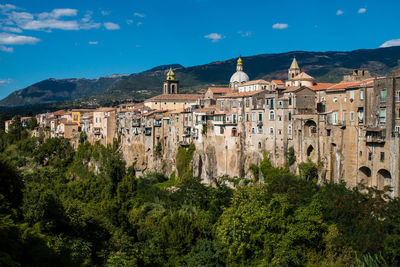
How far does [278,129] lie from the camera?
4925 cm

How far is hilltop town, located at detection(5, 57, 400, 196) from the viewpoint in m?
38.6

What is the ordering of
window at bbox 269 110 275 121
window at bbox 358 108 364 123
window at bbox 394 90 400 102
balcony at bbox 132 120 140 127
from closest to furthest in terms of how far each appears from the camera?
1. window at bbox 394 90 400 102
2. window at bbox 358 108 364 123
3. window at bbox 269 110 275 121
4. balcony at bbox 132 120 140 127

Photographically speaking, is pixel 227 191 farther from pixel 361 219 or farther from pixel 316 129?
pixel 361 219

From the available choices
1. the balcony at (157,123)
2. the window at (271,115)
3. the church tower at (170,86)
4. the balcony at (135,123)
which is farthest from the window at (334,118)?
the church tower at (170,86)

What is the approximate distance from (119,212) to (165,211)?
5890 mm

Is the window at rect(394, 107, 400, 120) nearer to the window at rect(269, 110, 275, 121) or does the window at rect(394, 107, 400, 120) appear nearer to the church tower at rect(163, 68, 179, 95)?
the window at rect(269, 110, 275, 121)

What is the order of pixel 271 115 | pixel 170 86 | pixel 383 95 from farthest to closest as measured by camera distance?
pixel 170 86
pixel 271 115
pixel 383 95

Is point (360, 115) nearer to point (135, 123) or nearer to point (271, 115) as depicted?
point (271, 115)

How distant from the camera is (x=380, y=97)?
38.5 meters

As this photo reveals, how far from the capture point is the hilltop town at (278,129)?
3862 centimetres

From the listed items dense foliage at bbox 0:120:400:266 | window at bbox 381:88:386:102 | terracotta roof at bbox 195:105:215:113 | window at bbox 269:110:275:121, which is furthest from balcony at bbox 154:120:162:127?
window at bbox 381:88:386:102

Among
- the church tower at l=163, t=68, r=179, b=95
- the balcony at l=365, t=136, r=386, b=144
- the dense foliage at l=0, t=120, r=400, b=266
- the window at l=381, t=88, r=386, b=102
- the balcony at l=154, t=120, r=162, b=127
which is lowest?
the dense foliage at l=0, t=120, r=400, b=266

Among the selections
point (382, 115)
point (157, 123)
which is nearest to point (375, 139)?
point (382, 115)

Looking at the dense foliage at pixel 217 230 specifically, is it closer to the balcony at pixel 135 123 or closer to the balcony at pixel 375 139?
the balcony at pixel 375 139
